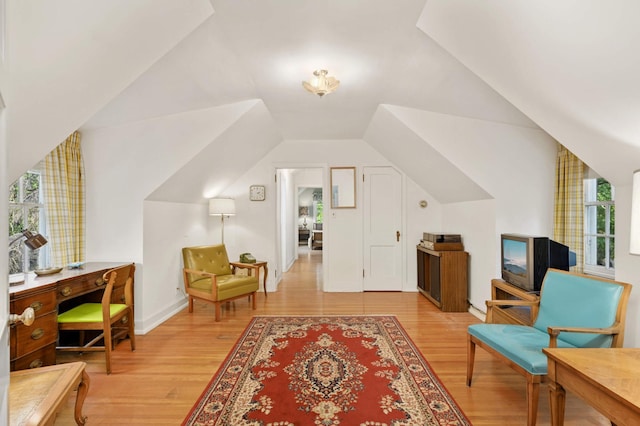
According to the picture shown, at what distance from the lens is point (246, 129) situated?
12.1 feet

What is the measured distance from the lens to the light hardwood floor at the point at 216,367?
75.9 inches

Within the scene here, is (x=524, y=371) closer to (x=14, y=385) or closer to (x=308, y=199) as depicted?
(x=14, y=385)

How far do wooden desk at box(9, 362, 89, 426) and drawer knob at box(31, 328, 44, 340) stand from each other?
78 cm

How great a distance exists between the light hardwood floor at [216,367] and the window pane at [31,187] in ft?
4.86

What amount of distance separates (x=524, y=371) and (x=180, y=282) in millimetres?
3832

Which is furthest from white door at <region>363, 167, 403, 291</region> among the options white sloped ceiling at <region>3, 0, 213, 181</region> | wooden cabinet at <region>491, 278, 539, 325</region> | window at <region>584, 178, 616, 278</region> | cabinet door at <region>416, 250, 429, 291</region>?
white sloped ceiling at <region>3, 0, 213, 181</region>

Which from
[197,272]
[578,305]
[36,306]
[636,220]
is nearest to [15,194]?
[36,306]

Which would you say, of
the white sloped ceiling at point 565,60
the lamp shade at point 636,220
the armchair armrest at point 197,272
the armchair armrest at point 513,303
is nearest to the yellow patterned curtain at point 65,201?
the armchair armrest at point 197,272

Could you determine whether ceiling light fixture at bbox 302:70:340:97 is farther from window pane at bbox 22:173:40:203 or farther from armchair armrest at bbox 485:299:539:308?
window pane at bbox 22:173:40:203

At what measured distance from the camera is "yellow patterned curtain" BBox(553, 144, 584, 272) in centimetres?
305

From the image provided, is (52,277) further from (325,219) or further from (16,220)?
(325,219)

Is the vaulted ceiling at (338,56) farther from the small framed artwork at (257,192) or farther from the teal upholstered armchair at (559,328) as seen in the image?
the small framed artwork at (257,192)

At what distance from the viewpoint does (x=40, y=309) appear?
6.88 ft

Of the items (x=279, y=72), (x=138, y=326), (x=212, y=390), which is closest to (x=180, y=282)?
(x=138, y=326)
